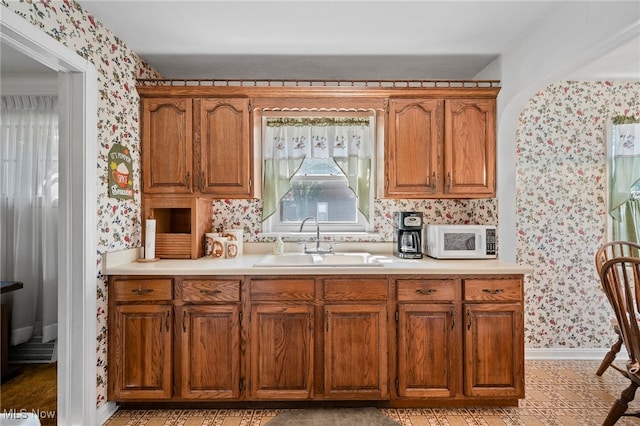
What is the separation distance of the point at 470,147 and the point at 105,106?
2.46 metres

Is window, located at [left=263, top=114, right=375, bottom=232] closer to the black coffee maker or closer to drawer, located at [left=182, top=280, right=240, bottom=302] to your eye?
the black coffee maker

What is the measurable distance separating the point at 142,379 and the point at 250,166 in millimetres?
1537

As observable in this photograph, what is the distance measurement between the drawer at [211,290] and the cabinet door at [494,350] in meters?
1.44

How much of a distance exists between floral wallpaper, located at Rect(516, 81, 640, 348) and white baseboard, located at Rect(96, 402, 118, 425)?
126 inches

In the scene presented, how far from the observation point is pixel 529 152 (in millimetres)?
3180

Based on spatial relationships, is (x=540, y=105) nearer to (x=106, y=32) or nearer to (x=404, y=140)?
(x=404, y=140)

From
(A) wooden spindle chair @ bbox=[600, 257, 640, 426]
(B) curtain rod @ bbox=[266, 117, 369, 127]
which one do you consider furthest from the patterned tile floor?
(B) curtain rod @ bbox=[266, 117, 369, 127]

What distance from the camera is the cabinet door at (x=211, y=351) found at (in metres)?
2.26

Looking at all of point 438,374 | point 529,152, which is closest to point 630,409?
point 438,374

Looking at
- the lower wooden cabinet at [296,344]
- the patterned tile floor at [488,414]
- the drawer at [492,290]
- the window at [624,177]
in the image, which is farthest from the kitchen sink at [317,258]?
the window at [624,177]

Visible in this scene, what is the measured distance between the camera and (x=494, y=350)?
2.28 metres

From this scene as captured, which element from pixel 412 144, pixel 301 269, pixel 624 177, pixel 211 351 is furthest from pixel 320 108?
pixel 624 177

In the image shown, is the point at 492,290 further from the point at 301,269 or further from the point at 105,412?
the point at 105,412

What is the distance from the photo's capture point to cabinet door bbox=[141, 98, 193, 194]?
267 cm
